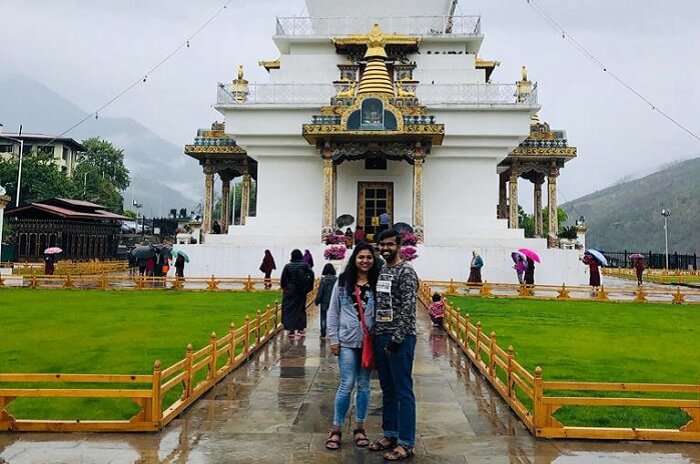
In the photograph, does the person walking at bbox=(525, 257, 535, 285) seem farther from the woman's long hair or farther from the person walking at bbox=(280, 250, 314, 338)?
the woman's long hair

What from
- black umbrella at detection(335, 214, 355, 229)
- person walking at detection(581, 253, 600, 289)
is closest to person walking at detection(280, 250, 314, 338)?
person walking at detection(581, 253, 600, 289)

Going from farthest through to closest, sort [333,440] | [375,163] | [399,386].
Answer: [375,163]
[333,440]
[399,386]

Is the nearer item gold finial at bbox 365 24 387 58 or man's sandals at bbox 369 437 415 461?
man's sandals at bbox 369 437 415 461

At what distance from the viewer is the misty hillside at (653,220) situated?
10275cm

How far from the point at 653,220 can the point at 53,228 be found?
110 m

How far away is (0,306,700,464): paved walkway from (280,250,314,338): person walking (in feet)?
11.1

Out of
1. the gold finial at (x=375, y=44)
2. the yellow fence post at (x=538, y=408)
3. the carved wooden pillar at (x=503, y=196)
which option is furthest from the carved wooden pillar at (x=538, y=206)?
the yellow fence post at (x=538, y=408)

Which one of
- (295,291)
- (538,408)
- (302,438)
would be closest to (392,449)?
(302,438)

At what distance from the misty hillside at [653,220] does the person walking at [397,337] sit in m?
101

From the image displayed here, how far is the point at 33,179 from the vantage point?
183 feet

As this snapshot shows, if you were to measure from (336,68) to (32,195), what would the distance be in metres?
38.9

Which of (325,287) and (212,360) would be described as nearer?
(212,360)

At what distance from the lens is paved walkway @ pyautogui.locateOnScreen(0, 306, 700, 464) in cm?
555

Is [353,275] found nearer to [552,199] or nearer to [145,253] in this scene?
[145,253]
